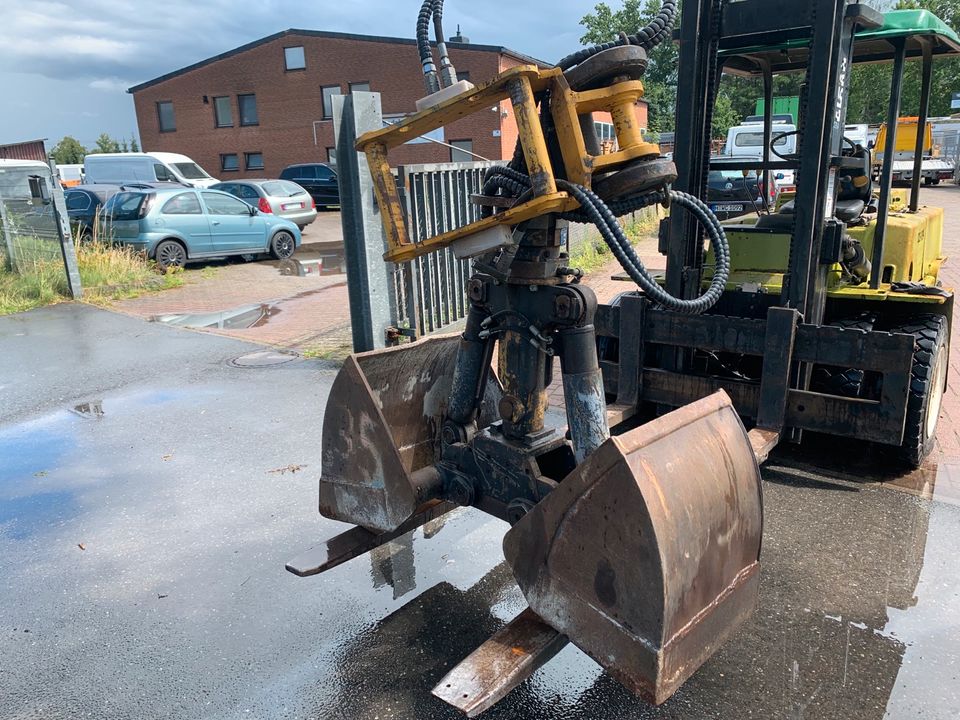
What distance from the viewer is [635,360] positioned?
501 centimetres

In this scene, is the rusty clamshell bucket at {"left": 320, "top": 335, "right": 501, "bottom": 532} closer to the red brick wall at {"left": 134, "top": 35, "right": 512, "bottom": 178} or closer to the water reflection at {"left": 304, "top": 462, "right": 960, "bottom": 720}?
the water reflection at {"left": 304, "top": 462, "right": 960, "bottom": 720}

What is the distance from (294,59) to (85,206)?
23045 millimetres

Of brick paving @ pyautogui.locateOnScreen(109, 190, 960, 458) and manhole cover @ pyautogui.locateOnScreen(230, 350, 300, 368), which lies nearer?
brick paving @ pyautogui.locateOnScreen(109, 190, 960, 458)

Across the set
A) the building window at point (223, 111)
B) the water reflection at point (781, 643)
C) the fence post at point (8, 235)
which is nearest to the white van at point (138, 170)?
the fence post at point (8, 235)

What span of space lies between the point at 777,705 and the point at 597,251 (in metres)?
12.7

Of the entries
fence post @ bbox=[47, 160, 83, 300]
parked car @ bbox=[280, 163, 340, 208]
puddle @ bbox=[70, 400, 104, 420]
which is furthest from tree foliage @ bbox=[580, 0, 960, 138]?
puddle @ bbox=[70, 400, 104, 420]

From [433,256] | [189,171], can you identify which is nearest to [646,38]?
[433,256]

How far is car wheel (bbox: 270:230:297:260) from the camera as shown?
51.5 feet

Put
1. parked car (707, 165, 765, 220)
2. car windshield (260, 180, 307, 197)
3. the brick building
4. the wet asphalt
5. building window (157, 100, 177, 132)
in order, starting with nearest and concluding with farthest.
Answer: the wet asphalt → parked car (707, 165, 765, 220) → car windshield (260, 180, 307, 197) → the brick building → building window (157, 100, 177, 132)

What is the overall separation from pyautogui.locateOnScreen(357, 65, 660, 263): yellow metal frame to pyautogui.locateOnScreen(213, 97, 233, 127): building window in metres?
38.4

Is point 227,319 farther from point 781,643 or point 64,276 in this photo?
point 781,643

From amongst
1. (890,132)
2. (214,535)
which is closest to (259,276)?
(214,535)

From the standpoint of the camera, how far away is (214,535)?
4238mm

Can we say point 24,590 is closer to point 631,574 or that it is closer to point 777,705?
point 631,574
